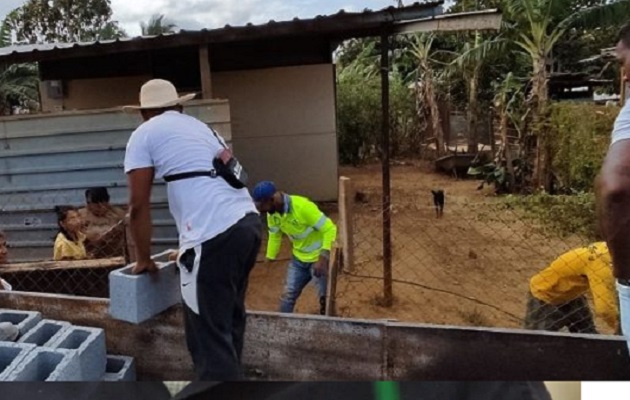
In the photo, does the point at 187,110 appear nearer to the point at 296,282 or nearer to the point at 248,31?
the point at 248,31

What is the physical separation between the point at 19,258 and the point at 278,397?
1.54m

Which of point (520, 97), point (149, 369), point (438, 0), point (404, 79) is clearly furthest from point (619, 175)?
point (404, 79)

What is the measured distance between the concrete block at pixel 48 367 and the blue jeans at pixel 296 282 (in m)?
1.28

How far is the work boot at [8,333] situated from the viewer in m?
1.48

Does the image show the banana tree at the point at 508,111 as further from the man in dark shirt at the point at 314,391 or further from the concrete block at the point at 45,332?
the concrete block at the point at 45,332

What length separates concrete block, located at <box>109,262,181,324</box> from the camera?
4.69 feet

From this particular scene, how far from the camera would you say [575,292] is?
5.87 feet

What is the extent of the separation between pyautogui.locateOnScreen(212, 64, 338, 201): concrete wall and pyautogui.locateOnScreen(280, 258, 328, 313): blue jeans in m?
0.42

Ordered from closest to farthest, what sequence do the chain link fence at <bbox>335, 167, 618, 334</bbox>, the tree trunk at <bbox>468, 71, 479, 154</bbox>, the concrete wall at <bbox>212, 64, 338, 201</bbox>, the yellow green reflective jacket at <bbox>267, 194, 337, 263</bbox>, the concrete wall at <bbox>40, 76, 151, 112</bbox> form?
the chain link fence at <bbox>335, 167, 618, 334</bbox> < the yellow green reflective jacket at <bbox>267, 194, 337, 263</bbox> < the concrete wall at <bbox>212, 64, 338, 201</bbox> < the concrete wall at <bbox>40, 76, 151, 112</bbox> < the tree trunk at <bbox>468, 71, 479, 154</bbox>

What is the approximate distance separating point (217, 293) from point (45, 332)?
508 mm

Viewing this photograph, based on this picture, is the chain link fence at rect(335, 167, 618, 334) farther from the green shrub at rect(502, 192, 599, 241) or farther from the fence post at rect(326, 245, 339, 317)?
the fence post at rect(326, 245, 339, 317)

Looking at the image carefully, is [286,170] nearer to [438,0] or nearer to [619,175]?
[438,0]

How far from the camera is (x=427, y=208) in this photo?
4.71 metres

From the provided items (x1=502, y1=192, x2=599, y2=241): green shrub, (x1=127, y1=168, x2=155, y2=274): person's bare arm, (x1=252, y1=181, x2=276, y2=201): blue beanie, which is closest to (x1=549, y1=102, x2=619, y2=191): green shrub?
(x1=502, y1=192, x2=599, y2=241): green shrub
